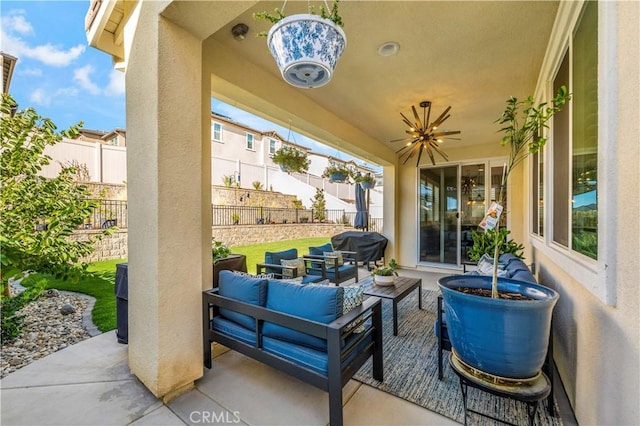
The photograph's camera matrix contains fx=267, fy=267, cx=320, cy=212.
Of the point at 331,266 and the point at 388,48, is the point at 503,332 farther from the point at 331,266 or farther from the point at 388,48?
the point at 331,266

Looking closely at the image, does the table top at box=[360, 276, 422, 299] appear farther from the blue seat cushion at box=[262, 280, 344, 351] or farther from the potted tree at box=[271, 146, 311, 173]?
the potted tree at box=[271, 146, 311, 173]

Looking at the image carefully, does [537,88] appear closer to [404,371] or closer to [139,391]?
[404,371]

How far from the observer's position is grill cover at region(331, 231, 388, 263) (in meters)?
6.43

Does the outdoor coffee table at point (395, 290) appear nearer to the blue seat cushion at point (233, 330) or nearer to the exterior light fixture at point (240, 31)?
the blue seat cushion at point (233, 330)

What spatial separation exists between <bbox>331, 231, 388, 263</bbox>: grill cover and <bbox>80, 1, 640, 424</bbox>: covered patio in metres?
3.44

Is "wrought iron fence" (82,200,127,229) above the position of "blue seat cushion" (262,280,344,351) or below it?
above

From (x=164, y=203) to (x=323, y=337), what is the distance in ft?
4.65

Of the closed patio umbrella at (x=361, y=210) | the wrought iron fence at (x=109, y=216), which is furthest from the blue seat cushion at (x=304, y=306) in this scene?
the wrought iron fence at (x=109, y=216)

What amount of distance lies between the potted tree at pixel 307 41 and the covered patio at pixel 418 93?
579 mm

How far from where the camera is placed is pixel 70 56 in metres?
6.46

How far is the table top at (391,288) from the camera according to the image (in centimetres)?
314

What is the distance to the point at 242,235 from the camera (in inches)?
384

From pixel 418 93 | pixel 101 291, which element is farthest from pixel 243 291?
pixel 101 291

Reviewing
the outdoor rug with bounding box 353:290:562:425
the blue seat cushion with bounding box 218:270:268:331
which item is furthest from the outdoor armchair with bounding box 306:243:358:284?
the blue seat cushion with bounding box 218:270:268:331
